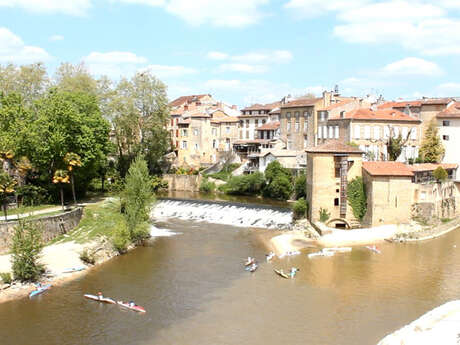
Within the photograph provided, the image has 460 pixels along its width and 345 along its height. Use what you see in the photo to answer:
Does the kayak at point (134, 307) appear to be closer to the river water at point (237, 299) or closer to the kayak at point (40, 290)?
the river water at point (237, 299)

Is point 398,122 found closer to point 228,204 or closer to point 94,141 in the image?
point 228,204

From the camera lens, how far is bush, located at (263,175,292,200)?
55688mm

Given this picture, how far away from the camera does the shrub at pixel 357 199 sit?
4091cm

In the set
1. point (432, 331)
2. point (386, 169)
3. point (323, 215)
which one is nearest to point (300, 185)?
point (323, 215)

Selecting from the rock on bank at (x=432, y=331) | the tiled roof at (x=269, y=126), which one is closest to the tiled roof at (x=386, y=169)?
the rock on bank at (x=432, y=331)

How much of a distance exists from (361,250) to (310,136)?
1095 inches

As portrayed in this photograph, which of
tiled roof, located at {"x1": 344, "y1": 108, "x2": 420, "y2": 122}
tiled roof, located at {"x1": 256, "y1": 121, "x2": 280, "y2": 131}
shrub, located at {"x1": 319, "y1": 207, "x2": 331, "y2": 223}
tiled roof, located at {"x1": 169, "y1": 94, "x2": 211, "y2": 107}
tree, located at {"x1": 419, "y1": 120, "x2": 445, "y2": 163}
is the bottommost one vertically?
shrub, located at {"x1": 319, "y1": 207, "x2": 331, "y2": 223}

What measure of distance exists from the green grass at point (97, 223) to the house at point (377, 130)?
2746 centimetres

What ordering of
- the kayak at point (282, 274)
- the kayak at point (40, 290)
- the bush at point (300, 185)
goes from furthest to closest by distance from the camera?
the bush at point (300, 185) < the kayak at point (282, 274) < the kayak at point (40, 290)

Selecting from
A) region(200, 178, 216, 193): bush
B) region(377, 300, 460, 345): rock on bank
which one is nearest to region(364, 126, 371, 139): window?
region(200, 178, 216, 193): bush

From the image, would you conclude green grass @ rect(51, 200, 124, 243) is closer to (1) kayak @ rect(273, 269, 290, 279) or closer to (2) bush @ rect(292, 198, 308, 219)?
(1) kayak @ rect(273, 269, 290, 279)

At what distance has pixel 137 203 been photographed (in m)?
38.8

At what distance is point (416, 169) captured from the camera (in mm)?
43812

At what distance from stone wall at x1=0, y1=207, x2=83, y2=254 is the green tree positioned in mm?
4633
